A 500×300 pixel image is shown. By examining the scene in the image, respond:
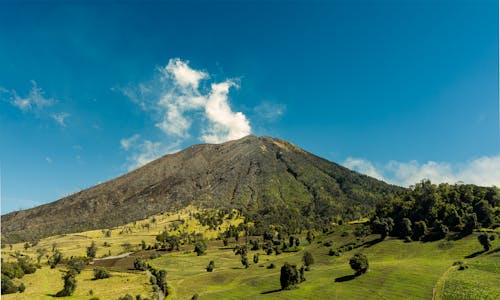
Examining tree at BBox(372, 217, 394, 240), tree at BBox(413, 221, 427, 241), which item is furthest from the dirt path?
tree at BBox(372, 217, 394, 240)

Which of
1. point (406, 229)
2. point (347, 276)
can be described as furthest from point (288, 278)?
point (406, 229)

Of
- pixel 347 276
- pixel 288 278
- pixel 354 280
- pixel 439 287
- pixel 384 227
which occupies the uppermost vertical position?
pixel 384 227

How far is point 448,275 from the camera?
95750 millimetres

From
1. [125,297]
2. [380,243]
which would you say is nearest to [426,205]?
[380,243]

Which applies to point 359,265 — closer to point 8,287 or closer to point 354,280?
point 354,280

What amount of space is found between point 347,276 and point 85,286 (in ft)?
278

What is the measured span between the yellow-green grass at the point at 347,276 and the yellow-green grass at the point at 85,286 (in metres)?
13.0

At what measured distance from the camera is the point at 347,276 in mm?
107750

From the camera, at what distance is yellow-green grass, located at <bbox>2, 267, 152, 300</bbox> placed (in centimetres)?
9256

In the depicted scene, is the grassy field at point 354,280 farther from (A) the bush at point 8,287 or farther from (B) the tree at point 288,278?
(A) the bush at point 8,287

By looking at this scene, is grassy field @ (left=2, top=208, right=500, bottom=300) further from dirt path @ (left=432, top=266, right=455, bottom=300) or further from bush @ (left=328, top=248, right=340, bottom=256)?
bush @ (left=328, top=248, right=340, bottom=256)

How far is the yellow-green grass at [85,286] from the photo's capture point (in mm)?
92556

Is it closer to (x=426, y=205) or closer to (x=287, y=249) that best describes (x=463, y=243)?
(x=426, y=205)

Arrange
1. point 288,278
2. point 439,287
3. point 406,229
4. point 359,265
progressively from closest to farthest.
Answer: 1. point 439,287
2. point 288,278
3. point 359,265
4. point 406,229
